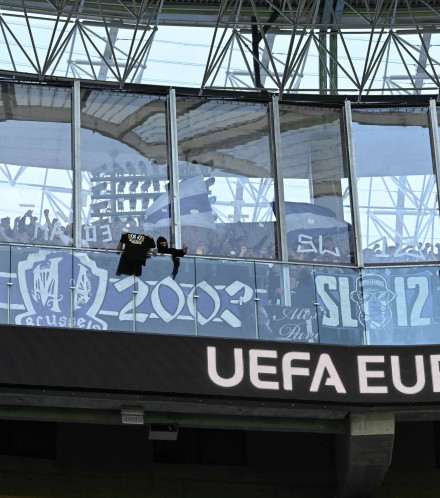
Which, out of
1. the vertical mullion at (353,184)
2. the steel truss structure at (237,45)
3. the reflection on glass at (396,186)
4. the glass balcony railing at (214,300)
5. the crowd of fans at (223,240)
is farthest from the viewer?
the steel truss structure at (237,45)

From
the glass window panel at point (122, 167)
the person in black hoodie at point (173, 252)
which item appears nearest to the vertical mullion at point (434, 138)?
the glass window panel at point (122, 167)

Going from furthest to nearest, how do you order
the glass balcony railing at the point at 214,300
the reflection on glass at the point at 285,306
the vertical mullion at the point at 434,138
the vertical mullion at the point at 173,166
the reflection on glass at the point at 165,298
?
the vertical mullion at the point at 434,138
the vertical mullion at the point at 173,166
the reflection on glass at the point at 285,306
the reflection on glass at the point at 165,298
the glass balcony railing at the point at 214,300

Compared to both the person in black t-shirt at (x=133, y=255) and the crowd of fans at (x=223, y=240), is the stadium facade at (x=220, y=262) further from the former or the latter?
the person in black t-shirt at (x=133, y=255)

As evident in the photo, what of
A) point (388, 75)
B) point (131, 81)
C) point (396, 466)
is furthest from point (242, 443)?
point (388, 75)

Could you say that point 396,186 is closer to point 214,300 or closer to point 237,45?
point 237,45

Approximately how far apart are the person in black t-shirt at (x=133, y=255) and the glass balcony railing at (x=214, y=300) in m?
0.13

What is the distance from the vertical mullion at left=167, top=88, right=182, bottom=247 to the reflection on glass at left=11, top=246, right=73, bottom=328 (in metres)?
4.23

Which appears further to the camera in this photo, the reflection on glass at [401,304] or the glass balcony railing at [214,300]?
the reflection on glass at [401,304]

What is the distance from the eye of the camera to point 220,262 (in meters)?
25.7

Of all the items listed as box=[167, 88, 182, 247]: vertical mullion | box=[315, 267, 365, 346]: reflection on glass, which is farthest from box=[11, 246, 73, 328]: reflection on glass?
box=[315, 267, 365, 346]: reflection on glass

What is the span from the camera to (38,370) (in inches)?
887

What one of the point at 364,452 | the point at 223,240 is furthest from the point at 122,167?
the point at 364,452

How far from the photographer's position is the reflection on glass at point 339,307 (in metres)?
25.1

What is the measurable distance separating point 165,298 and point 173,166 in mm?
5273
